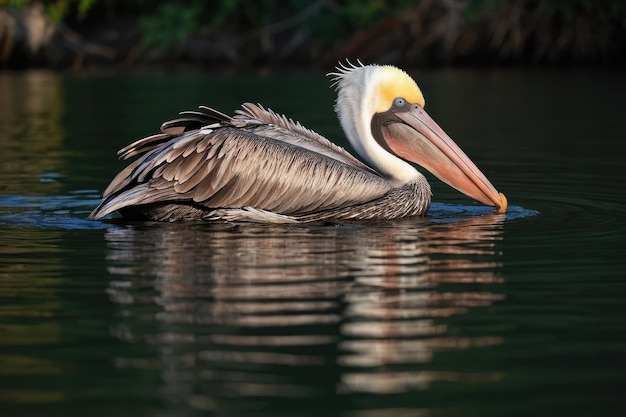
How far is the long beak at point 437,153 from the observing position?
8.38 metres

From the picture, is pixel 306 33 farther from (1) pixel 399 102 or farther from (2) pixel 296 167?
(2) pixel 296 167

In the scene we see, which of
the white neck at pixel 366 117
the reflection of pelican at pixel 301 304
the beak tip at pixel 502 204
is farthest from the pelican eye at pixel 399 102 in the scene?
the reflection of pelican at pixel 301 304

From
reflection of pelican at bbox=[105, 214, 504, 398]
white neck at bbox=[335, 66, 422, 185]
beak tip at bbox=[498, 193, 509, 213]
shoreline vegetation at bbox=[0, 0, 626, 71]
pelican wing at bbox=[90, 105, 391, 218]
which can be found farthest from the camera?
shoreline vegetation at bbox=[0, 0, 626, 71]

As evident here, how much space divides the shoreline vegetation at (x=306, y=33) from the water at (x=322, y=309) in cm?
1741

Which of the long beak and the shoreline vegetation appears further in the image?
the shoreline vegetation

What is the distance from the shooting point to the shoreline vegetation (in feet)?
90.6

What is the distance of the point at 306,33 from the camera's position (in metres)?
30.7

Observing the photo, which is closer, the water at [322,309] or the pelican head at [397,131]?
the water at [322,309]

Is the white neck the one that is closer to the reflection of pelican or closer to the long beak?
the long beak

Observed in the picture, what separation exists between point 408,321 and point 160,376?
1.15 meters

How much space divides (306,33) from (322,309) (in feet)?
84.8

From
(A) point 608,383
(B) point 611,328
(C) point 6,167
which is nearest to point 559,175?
(C) point 6,167

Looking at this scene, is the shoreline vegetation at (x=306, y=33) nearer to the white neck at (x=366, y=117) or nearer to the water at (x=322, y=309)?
the water at (x=322, y=309)

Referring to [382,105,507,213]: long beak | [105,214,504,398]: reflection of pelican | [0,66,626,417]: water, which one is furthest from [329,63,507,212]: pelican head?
[105,214,504,398]: reflection of pelican
